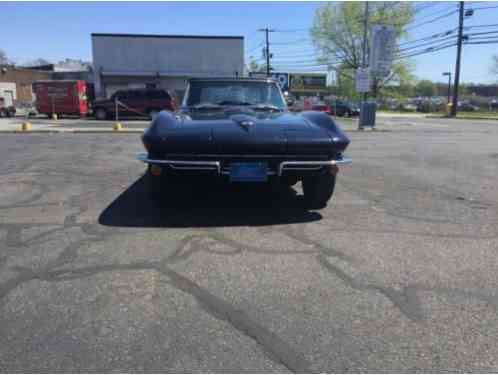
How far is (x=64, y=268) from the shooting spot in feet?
9.45

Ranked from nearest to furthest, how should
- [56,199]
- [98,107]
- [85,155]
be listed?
[56,199], [85,155], [98,107]

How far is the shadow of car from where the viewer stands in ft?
13.0

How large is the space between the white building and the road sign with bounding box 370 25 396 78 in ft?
49.3

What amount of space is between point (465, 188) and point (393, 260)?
3.37 metres

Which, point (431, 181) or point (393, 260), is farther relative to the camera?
point (431, 181)

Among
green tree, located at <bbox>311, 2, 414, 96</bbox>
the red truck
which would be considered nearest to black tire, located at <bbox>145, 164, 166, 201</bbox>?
the red truck

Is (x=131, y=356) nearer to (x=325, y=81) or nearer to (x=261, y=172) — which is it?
(x=261, y=172)

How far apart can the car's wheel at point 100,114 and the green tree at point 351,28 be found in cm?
3204

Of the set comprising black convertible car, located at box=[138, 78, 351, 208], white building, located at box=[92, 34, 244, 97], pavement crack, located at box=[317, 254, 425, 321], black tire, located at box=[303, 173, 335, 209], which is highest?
white building, located at box=[92, 34, 244, 97]

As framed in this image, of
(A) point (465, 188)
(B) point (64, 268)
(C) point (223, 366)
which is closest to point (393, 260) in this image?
(C) point (223, 366)

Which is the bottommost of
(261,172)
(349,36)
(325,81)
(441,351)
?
(441,351)

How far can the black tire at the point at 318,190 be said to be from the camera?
13.8 feet

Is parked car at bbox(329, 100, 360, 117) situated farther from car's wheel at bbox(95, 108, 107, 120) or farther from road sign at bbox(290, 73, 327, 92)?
road sign at bbox(290, 73, 327, 92)

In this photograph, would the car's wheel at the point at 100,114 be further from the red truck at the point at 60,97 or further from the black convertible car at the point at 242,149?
the black convertible car at the point at 242,149
